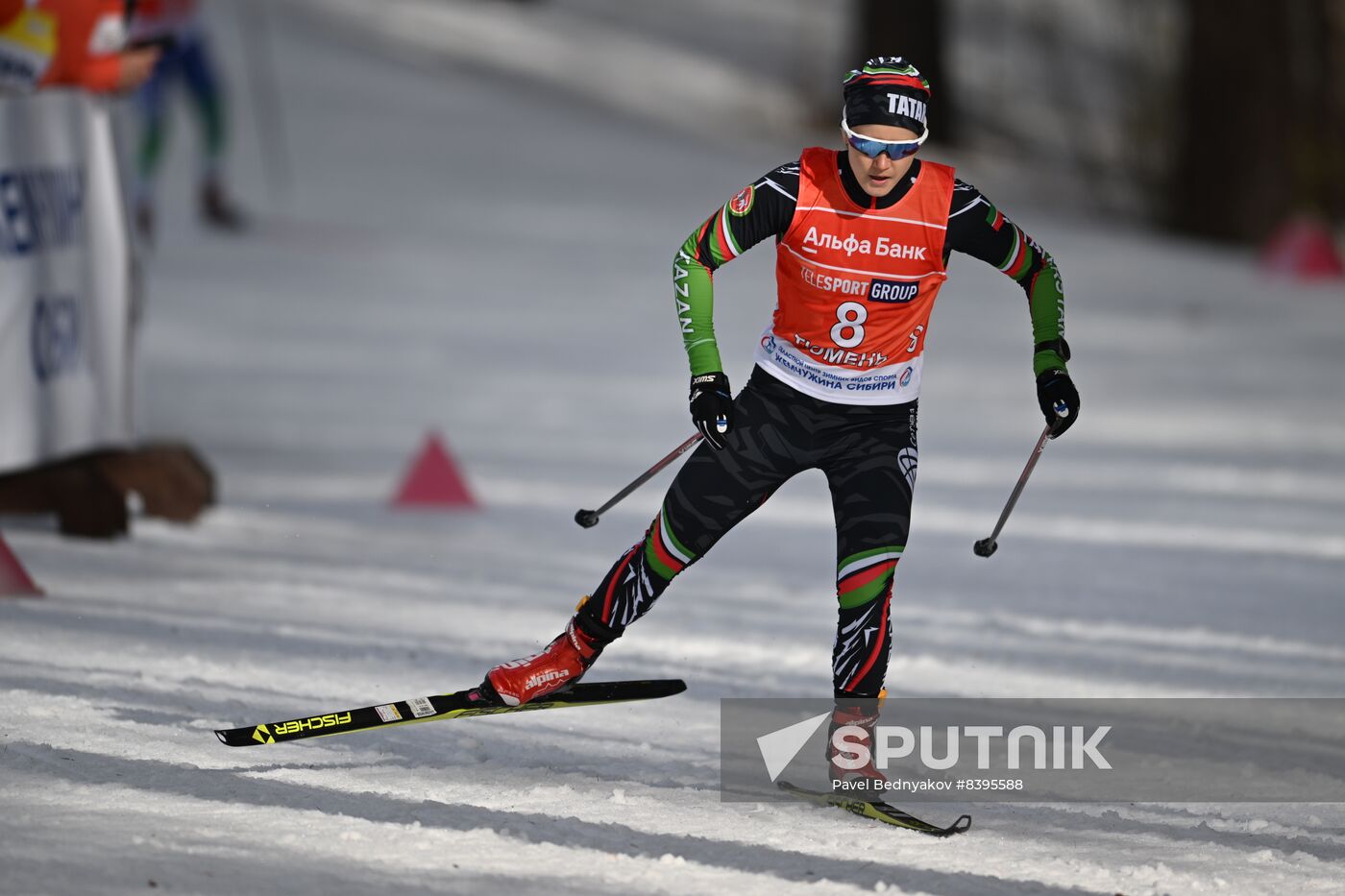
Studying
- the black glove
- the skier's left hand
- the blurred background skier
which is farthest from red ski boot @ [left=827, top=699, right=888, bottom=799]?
the blurred background skier

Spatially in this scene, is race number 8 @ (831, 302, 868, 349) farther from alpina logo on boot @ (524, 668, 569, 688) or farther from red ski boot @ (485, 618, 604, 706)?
alpina logo on boot @ (524, 668, 569, 688)

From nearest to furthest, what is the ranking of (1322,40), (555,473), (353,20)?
1. (555,473)
2. (1322,40)
3. (353,20)

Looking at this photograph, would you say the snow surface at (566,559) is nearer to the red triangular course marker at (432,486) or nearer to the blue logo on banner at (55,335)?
the red triangular course marker at (432,486)

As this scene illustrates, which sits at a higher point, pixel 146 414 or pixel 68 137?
pixel 68 137

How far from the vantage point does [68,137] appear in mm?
7727

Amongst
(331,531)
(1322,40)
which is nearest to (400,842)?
(331,531)

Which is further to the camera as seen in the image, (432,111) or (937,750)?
(432,111)

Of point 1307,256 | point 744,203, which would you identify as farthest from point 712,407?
point 1307,256

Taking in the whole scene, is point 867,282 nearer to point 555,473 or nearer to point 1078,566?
point 1078,566

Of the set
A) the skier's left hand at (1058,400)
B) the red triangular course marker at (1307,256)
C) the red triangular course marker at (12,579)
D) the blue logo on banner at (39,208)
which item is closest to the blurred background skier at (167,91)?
the blue logo on banner at (39,208)

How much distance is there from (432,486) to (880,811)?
190 inches

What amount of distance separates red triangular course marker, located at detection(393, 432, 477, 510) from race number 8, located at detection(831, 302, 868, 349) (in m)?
4.47

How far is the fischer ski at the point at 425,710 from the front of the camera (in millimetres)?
4715

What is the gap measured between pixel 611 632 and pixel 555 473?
5.21 meters
